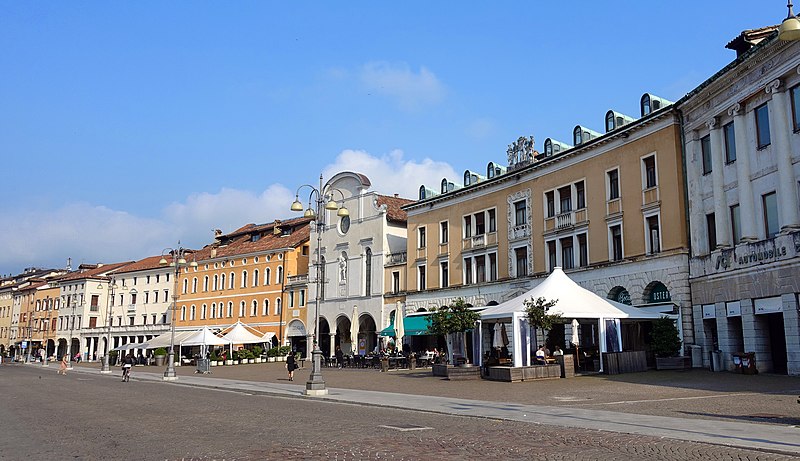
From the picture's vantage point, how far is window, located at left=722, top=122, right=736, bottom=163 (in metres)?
30.0

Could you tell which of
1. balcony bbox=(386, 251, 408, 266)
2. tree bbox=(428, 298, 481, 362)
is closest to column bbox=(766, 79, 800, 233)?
tree bbox=(428, 298, 481, 362)

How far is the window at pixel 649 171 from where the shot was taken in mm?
34844

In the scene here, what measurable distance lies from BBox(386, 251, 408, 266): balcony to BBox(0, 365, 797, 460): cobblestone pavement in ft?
117

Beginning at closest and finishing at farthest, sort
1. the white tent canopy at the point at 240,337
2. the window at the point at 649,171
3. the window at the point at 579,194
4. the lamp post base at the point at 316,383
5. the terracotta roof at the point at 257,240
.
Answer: the lamp post base at the point at 316,383
the window at the point at 649,171
the window at the point at 579,194
the white tent canopy at the point at 240,337
the terracotta roof at the point at 257,240

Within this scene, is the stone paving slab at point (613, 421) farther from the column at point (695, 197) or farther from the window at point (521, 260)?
the window at point (521, 260)

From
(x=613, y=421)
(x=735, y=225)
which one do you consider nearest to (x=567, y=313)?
(x=735, y=225)

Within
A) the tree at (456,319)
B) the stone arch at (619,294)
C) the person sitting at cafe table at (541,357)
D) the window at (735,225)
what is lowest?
the person sitting at cafe table at (541,357)

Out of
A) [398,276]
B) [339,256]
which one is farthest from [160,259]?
[398,276]

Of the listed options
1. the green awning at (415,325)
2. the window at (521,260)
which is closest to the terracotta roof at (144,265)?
the green awning at (415,325)

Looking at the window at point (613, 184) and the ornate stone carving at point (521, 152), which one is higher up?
the ornate stone carving at point (521, 152)

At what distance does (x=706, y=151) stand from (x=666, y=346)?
9.21 meters

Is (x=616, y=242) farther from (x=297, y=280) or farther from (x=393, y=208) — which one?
(x=297, y=280)

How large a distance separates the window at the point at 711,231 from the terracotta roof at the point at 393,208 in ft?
90.4

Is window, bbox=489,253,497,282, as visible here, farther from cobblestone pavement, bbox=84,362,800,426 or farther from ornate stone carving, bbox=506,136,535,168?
cobblestone pavement, bbox=84,362,800,426
